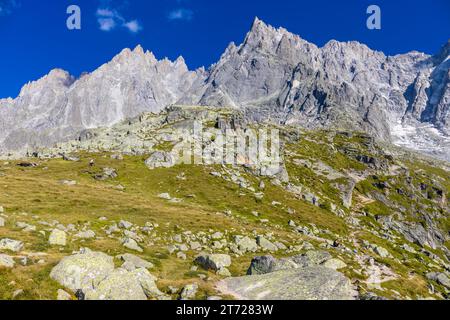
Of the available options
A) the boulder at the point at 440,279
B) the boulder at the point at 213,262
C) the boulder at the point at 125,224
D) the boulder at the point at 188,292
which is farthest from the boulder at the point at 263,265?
the boulder at the point at 440,279

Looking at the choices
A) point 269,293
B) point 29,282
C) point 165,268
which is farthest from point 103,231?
point 269,293

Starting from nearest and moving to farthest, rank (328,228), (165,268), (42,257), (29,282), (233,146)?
(29,282) < (42,257) < (165,268) < (328,228) < (233,146)

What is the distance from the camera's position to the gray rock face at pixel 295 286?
2781 centimetres

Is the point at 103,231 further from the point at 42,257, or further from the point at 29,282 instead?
the point at 29,282

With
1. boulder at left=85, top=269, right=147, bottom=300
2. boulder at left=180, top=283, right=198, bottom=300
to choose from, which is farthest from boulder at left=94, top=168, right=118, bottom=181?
boulder at left=180, top=283, right=198, bottom=300

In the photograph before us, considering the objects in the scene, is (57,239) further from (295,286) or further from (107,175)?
(107,175)

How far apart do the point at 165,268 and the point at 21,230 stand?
2113 cm

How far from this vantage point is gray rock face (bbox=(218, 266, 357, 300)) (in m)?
27.8

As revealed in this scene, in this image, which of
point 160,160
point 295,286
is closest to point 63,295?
point 295,286

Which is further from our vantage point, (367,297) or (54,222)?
(54,222)

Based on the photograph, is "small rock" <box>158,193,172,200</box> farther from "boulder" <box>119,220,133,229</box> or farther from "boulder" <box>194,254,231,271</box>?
"boulder" <box>194,254,231,271</box>
